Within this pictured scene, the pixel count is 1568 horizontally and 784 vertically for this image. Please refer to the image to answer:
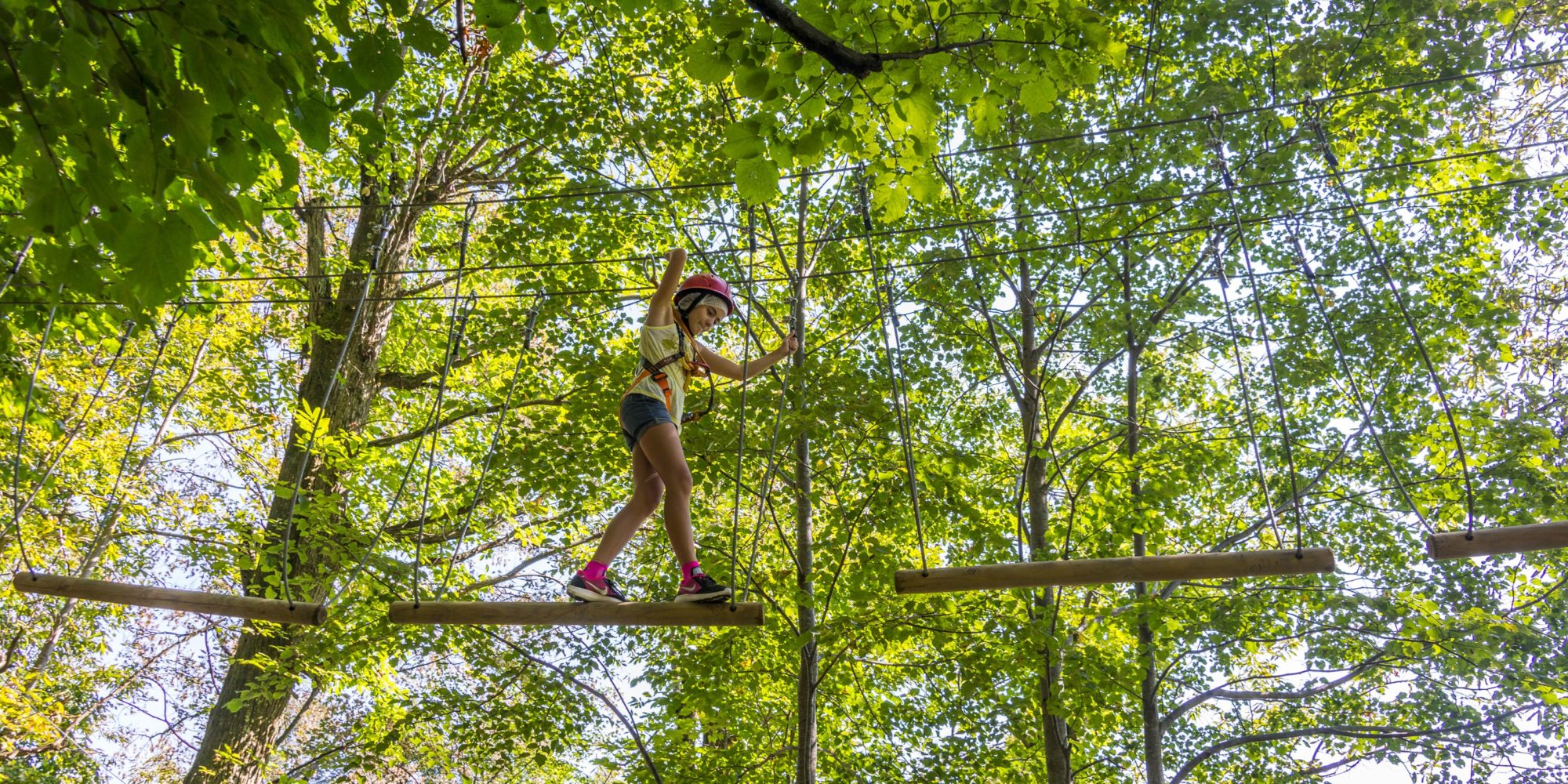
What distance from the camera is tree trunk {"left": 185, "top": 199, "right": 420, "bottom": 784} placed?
6.12 meters

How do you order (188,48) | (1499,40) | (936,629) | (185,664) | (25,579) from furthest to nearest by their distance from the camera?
(185,664), (1499,40), (936,629), (25,579), (188,48)

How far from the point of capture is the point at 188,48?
2.11 meters

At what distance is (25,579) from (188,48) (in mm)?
2465

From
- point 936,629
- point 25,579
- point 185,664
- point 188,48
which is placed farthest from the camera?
point 185,664

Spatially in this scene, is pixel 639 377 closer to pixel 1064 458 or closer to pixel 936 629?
pixel 936 629

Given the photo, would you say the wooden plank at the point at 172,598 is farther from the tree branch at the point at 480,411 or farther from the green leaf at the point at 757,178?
the tree branch at the point at 480,411

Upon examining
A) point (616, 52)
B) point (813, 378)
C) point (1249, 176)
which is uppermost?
point (616, 52)

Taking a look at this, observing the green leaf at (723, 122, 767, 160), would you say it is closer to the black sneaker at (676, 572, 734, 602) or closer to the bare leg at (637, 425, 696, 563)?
the bare leg at (637, 425, 696, 563)

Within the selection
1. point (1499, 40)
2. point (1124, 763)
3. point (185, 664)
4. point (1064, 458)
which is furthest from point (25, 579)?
point (1499, 40)

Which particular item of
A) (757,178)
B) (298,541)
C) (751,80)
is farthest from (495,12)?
(298,541)

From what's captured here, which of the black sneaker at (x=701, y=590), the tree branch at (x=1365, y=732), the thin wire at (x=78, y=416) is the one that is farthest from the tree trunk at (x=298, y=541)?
the tree branch at (x=1365, y=732)

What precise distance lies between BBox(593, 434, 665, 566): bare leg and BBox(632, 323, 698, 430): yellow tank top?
0.18 m

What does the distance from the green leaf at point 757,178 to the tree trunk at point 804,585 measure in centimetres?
226

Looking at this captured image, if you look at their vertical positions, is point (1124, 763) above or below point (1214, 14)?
below
